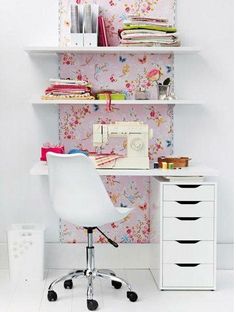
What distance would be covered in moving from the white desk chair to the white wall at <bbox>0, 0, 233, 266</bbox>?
854 millimetres

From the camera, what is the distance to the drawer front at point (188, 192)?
4334 millimetres

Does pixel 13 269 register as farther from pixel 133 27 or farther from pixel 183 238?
pixel 133 27

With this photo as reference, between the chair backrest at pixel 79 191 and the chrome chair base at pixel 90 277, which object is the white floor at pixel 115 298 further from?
the chair backrest at pixel 79 191

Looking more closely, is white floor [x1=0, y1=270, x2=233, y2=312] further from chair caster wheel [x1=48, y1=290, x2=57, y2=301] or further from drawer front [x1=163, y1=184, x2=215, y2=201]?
drawer front [x1=163, y1=184, x2=215, y2=201]

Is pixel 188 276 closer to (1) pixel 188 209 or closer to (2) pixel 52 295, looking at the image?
(1) pixel 188 209

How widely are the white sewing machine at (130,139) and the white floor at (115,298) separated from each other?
0.78 metres

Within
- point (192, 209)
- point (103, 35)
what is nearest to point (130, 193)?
point (192, 209)

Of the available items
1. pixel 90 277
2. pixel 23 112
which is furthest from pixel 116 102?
pixel 90 277

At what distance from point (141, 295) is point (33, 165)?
1.25m

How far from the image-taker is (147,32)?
4582mm

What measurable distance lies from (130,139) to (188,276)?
0.94 metres

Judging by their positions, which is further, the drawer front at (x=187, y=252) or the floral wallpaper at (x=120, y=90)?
the floral wallpaper at (x=120, y=90)

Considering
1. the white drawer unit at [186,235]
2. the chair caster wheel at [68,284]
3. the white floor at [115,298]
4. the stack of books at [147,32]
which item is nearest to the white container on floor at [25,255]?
the white floor at [115,298]

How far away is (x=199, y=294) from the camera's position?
14.0ft
